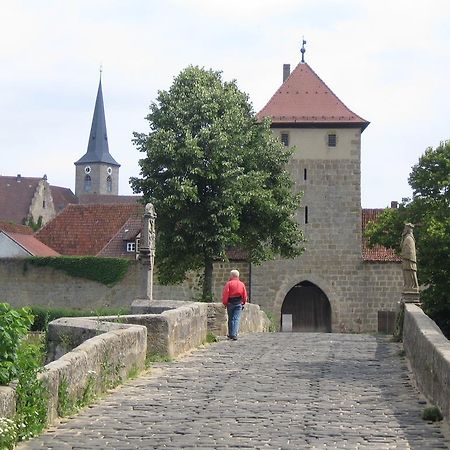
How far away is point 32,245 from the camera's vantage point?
58.8 meters

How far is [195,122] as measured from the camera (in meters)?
37.4

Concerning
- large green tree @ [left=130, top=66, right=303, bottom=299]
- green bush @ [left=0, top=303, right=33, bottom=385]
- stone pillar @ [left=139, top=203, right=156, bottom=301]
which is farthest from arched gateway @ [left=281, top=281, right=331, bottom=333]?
green bush @ [left=0, top=303, right=33, bottom=385]

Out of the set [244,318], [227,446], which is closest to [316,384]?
[227,446]

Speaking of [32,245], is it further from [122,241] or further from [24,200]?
[24,200]

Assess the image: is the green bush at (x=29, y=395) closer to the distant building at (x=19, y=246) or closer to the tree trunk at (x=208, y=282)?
the tree trunk at (x=208, y=282)

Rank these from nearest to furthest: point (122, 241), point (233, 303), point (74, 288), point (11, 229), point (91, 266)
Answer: point (233, 303) → point (91, 266) → point (74, 288) → point (122, 241) → point (11, 229)

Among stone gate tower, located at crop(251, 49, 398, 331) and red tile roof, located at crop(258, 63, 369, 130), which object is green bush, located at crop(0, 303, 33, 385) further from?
red tile roof, located at crop(258, 63, 369, 130)

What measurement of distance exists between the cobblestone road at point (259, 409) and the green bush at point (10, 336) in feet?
2.12

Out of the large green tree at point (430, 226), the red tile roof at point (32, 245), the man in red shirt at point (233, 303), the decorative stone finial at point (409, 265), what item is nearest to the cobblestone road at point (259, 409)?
the man in red shirt at point (233, 303)

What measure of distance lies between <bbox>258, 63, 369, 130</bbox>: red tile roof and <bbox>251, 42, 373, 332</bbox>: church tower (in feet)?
0.27

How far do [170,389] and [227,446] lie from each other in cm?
378

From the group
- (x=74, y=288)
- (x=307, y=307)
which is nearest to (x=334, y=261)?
(x=307, y=307)

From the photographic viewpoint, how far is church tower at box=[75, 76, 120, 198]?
14538 cm

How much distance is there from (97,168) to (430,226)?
368 feet
